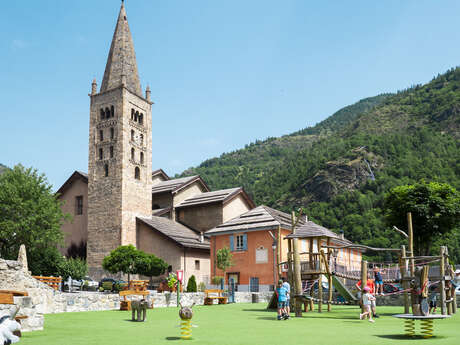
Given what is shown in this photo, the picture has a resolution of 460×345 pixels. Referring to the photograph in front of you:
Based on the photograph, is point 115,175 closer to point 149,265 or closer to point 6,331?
point 149,265

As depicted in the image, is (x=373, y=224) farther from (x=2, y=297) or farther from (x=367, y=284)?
(x=2, y=297)

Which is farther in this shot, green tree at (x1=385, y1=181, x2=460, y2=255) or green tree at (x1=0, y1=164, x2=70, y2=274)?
green tree at (x1=0, y1=164, x2=70, y2=274)

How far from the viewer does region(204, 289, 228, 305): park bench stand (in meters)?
29.7

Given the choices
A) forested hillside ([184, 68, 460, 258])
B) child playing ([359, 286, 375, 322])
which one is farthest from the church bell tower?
forested hillside ([184, 68, 460, 258])

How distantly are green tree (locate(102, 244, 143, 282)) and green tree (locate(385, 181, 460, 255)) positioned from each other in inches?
818

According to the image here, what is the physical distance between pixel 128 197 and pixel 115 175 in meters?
2.67

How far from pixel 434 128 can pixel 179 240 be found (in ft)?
292

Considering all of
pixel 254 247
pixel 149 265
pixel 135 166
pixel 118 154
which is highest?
pixel 118 154

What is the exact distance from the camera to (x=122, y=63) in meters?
51.3

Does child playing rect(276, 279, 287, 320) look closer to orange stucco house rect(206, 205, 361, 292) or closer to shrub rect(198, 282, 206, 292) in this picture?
orange stucco house rect(206, 205, 361, 292)

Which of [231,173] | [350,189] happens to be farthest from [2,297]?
[231,173]

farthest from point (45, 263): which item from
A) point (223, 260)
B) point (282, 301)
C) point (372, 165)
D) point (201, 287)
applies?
point (372, 165)

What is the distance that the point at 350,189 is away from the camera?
116125 mm

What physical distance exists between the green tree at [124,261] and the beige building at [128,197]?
511 centimetres
